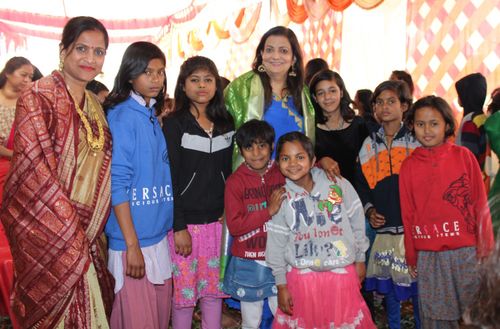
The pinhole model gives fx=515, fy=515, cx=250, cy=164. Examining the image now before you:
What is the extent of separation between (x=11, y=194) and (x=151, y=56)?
0.77 meters

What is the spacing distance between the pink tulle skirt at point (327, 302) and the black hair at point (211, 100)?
2.54 feet

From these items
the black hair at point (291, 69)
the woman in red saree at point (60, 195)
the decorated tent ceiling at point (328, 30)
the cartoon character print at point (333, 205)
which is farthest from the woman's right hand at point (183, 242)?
the decorated tent ceiling at point (328, 30)

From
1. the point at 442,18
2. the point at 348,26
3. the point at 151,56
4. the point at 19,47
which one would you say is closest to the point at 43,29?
the point at 19,47

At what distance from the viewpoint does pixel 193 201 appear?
232cm

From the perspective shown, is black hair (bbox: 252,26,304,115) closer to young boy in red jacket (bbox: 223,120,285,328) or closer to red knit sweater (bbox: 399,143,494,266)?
young boy in red jacket (bbox: 223,120,285,328)

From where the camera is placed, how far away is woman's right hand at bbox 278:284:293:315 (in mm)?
2170

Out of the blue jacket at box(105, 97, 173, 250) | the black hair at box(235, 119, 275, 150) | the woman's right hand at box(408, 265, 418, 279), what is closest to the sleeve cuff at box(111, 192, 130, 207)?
the blue jacket at box(105, 97, 173, 250)

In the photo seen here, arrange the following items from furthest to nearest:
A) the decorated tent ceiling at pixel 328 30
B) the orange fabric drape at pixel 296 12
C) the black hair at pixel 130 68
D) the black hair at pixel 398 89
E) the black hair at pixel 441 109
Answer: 1. the orange fabric drape at pixel 296 12
2. the decorated tent ceiling at pixel 328 30
3. the black hair at pixel 398 89
4. the black hair at pixel 441 109
5. the black hair at pixel 130 68

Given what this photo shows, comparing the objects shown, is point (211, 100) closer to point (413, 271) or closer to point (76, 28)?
point (76, 28)

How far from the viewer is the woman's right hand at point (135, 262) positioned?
1993 mm

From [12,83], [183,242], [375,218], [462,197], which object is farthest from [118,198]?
[12,83]

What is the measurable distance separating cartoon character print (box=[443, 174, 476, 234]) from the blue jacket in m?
1.23

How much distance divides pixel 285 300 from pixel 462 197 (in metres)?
0.89

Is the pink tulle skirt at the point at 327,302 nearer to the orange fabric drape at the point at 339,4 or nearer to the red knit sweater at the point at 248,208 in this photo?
the red knit sweater at the point at 248,208
